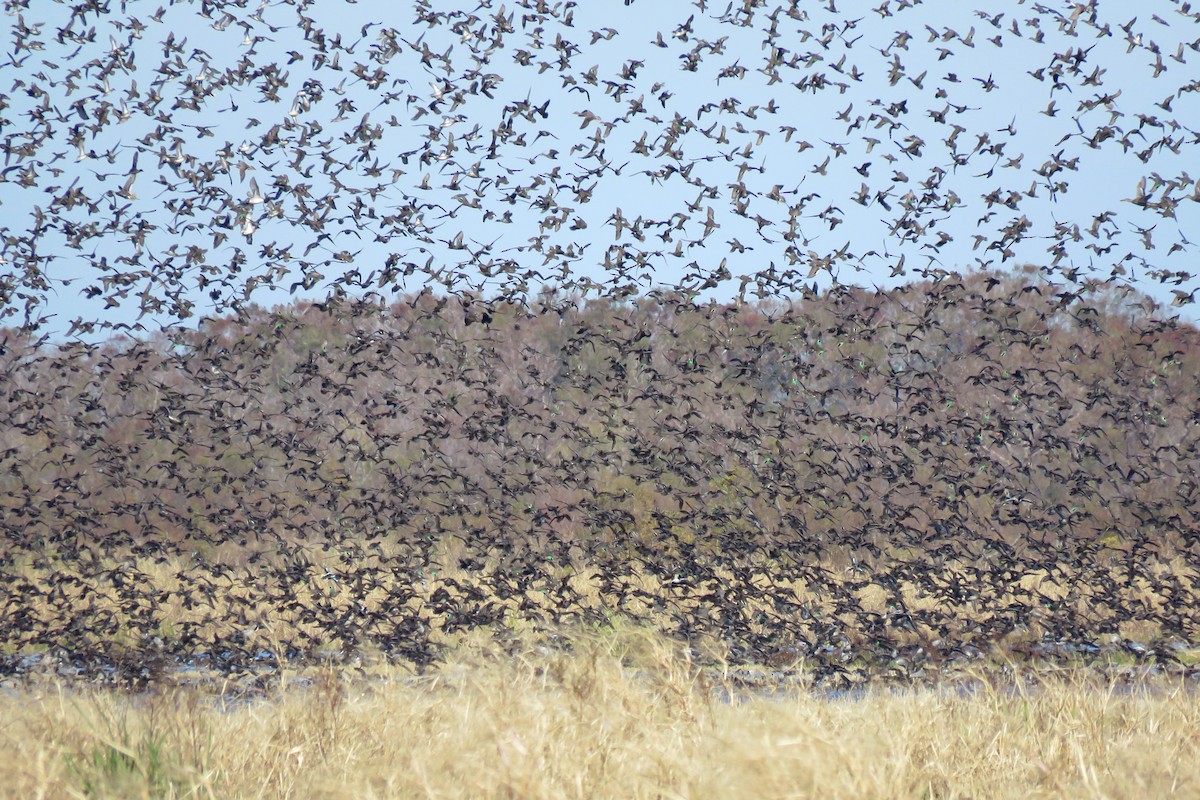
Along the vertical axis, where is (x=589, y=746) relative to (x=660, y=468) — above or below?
below

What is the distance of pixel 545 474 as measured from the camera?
25797 millimetres

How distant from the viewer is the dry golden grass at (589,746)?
501cm

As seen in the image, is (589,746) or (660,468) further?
(660,468)

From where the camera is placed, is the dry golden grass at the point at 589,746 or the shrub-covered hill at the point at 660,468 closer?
the dry golden grass at the point at 589,746

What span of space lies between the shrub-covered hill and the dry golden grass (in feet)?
17.2

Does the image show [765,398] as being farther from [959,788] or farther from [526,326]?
[959,788]

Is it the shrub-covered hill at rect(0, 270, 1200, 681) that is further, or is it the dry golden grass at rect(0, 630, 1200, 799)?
the shrub-covered hill at rect(0, 270, 1200, 681)

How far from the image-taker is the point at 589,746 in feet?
20.1

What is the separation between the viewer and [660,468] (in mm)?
22188

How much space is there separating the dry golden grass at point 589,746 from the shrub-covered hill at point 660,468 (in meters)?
5.23

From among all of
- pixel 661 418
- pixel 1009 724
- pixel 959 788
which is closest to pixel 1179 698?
pixel 1009 724

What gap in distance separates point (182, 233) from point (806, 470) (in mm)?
15318

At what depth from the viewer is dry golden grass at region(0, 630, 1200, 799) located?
5.01 meters

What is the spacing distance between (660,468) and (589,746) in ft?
52.8
